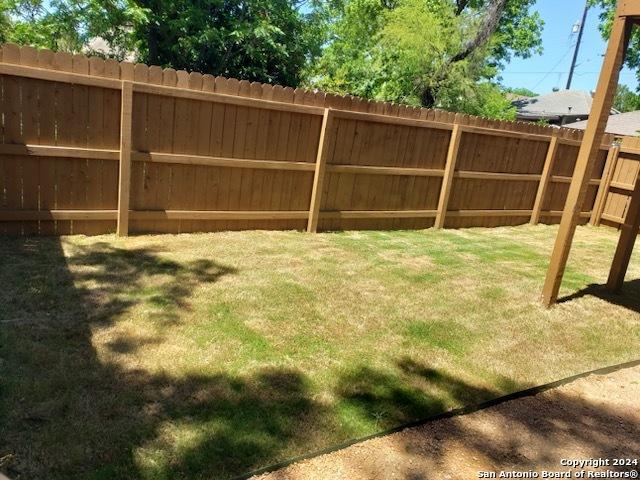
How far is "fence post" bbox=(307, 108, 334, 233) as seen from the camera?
7207mm

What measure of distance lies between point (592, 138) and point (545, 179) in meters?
5.86

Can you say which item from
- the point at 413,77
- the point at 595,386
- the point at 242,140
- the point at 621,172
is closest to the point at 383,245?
the point at 242,140

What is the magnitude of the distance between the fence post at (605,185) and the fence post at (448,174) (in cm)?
505

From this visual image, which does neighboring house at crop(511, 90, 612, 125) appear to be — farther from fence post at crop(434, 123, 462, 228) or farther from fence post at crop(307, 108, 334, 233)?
fence post at crop(307, 108, 334, 233)

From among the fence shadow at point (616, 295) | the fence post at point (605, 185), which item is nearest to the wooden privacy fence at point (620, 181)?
the fence post at point (605, 185)

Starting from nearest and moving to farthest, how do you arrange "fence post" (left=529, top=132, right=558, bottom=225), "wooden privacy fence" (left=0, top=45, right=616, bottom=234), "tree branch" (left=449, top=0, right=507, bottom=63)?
"wooden privacy fence" (left=0, top=45, right=616, bottom=234)
"fence post" (left=529, top=132, right=558, bottom=225)
"tree branch" (left=449, top=0, right=507, bottom=63)

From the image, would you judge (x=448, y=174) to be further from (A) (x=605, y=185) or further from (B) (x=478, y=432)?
(B) (x=478, y=432)

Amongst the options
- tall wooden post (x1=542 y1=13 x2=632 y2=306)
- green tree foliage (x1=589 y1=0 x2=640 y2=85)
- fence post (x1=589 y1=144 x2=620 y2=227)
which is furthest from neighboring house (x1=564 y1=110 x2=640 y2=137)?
tall wooden post (x1=542 y1=13 x2=632 y2=306)

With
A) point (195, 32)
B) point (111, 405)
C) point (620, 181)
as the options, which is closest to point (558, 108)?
point (620, 181)

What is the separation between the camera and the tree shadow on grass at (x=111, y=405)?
8.15ft

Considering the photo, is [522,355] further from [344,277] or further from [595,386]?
[344,277]

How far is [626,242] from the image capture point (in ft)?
20.5

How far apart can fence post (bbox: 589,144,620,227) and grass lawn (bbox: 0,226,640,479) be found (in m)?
5.51

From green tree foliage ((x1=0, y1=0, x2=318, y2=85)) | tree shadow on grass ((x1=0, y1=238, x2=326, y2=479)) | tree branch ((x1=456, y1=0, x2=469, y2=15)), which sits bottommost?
tree shadow on grass ((x1=0, y1=238, x2=326, y2=479))
